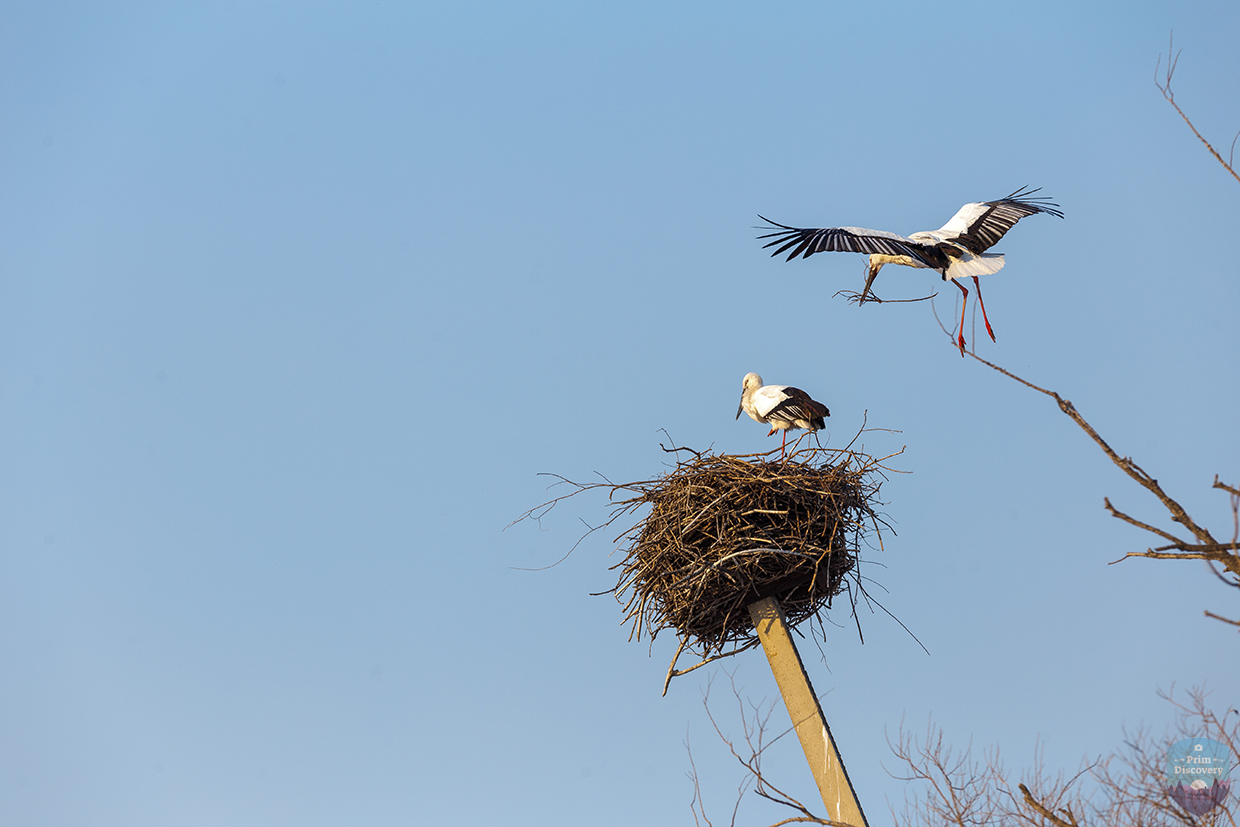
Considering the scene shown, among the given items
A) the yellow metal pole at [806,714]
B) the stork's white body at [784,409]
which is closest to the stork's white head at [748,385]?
the stork's white body at [784,409]

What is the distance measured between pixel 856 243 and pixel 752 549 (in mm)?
2469

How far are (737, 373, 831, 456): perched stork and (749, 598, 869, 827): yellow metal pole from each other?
7.09 feet

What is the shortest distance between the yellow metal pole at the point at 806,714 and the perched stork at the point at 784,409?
216cm

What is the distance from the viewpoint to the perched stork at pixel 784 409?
8.30m

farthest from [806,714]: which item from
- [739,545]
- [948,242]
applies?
[948,242]

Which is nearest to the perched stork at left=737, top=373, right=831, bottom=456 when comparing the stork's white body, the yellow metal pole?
the stork's white body

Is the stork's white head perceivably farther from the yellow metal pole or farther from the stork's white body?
the yellow metal pole

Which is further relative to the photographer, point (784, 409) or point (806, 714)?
point (784, 409)

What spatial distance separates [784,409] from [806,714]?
2941 mm

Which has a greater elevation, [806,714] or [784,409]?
[784,409]

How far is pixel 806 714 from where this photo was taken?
242 inches

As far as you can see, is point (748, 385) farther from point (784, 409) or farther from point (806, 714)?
point (806, 714)

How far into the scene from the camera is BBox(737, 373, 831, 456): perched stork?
8.30m

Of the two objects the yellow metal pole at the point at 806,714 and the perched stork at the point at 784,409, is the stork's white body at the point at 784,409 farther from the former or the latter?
the yellow metal pole at the point at 806,714
